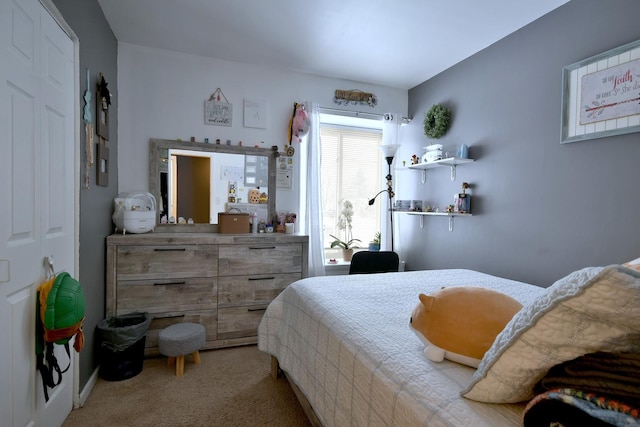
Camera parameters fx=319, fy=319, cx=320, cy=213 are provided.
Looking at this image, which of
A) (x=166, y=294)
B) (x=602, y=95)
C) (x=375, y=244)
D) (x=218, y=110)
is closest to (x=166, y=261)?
(x=166, y=294)

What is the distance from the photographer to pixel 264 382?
2111 millimetres

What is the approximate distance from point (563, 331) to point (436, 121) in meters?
2.78

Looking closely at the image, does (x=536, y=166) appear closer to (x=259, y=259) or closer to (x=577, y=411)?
(x=577, y=411)

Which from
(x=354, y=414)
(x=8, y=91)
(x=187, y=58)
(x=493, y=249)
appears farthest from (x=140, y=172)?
(x=493, y=249)

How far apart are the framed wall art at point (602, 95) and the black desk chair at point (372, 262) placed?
153cm

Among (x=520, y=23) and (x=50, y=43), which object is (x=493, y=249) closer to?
(x=520, y=23)

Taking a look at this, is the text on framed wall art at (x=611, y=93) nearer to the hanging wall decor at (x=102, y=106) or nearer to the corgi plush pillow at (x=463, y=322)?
the corgi plush pillow at (x=463, y=322)

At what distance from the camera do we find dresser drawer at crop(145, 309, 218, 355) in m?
2.45

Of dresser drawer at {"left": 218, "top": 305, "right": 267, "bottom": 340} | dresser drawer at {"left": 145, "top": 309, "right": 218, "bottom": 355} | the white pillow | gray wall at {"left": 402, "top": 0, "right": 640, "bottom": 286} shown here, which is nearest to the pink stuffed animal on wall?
gray wall at {"left": 402, "top": 0, "right": 640, "bottom": 286}

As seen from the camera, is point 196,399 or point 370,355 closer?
point 370,355

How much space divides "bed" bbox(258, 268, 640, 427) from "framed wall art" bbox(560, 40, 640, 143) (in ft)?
3.35

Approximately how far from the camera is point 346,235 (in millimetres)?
3721

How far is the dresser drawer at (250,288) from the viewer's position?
263cm

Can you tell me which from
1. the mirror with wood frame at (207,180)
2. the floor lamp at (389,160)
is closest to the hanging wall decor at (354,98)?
the floor lamp at (389,160)
